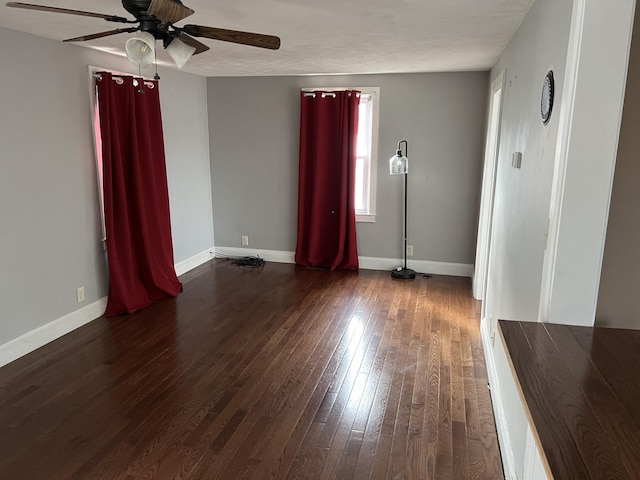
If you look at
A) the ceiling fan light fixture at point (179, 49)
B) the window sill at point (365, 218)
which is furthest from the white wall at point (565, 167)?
the window sill at point (365, 218)

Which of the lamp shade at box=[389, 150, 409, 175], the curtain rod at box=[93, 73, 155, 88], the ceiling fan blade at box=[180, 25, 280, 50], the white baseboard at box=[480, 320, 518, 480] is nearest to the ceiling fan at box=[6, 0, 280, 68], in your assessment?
the ceiling fan blade at box=[180, 25, 280, 50]

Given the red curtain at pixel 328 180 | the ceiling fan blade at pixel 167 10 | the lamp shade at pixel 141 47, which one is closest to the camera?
the ceiling fan blade at pixel 167 10

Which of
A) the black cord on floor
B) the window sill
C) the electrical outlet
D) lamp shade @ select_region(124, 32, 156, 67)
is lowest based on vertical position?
the black cord on floor

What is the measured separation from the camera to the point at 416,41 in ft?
11.2

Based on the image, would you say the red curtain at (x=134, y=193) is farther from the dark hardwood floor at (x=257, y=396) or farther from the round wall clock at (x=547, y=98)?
the round wall clock at (x=547, y=98)

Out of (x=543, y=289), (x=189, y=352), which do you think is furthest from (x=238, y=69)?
(x=543, y=289)

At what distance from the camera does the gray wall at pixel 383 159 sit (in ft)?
17.0

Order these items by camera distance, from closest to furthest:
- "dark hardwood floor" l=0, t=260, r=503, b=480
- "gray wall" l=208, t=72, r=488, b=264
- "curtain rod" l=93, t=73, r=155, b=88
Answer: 1. "dark hardwood floor" l=0, t=260, r=503, b=480
2. "curtain rod" l=93, t=73, r=155, b=88
3. "gray wall" l=208, t=72, r=488, b=264

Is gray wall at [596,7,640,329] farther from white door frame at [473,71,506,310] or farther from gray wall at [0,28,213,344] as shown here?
gray wall at [0,28,213,344]

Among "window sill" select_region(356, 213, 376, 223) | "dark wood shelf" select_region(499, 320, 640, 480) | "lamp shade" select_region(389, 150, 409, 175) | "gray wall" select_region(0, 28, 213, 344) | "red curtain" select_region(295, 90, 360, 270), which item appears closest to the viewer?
"dark wood shelf" select_region(499, 320, 640, 480)

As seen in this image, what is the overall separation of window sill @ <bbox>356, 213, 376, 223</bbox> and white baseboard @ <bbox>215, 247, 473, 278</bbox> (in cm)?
46

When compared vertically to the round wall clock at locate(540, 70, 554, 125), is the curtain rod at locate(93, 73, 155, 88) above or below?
above

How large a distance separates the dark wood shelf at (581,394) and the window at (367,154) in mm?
3976

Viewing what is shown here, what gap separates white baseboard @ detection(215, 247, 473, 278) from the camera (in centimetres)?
550
